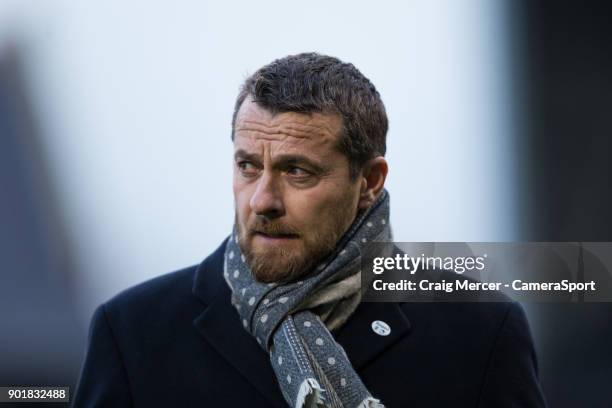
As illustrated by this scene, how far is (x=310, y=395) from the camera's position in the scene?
69.7 inches

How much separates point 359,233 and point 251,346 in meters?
0.36

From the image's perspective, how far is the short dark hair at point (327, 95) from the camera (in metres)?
1.89

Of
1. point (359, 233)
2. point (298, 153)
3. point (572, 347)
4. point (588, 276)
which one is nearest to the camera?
point (298, 153)

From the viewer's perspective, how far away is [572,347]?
2.74 m

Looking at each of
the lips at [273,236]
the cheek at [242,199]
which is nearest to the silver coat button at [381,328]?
the lips at [273,236]

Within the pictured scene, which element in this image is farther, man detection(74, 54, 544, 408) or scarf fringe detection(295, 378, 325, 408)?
man detection(74, 54, 544, 408)

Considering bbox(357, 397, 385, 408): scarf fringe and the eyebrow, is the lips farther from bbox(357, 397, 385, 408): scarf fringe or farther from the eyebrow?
bbox(357, 397, 385, 408): scarf fringe

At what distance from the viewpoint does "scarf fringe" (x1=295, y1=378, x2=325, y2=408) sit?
69.4 inches

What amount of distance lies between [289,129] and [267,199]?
0.17 m

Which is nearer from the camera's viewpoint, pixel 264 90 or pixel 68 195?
pixel 264 90

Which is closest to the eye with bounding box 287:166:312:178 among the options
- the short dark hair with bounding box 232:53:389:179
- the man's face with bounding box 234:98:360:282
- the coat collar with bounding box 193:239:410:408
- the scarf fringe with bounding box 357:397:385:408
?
the man's face with bounding box 234:98:360:282

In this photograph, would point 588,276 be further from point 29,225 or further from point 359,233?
point 29,225

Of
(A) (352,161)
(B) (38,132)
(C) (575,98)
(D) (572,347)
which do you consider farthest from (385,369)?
(B) (38,132)

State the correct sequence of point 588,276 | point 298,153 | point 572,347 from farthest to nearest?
point 572,347
point 588,276
point 298,153
